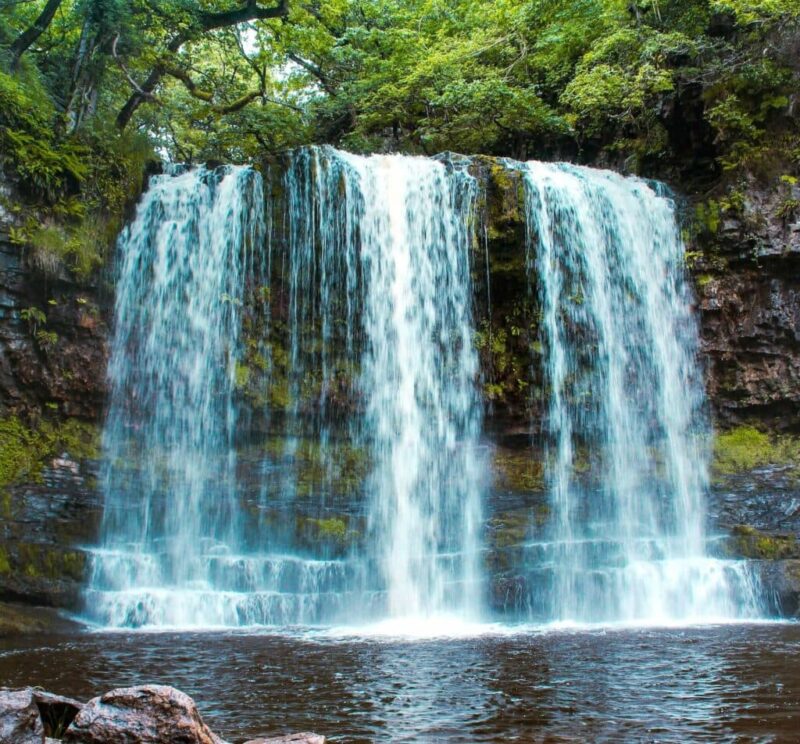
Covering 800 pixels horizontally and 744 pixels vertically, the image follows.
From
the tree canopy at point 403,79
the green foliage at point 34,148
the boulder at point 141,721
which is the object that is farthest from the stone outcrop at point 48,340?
the boulder at point 141,721

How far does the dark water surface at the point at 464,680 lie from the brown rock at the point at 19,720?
112 centimetres

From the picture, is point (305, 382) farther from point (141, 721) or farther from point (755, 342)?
point (141, 721)

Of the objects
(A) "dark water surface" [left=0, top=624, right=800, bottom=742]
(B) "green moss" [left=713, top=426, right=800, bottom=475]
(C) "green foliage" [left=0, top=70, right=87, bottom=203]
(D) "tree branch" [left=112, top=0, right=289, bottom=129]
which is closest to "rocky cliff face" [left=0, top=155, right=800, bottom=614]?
(B) "green moss" [left=713, top=426, right=800, bottom=475]

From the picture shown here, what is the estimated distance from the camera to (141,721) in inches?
142

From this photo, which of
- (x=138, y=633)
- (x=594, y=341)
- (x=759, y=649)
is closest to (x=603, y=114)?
(x=594, y=341)

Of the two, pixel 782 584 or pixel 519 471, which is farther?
pixel 519 471

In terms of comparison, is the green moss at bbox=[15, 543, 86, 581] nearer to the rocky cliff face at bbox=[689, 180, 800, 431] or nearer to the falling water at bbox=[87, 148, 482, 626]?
the falling water at bbox=[87, 148, 482, 626]

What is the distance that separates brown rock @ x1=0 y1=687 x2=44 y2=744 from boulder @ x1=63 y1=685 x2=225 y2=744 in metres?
0.16

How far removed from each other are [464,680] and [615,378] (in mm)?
8308

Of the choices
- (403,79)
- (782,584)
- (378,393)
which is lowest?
(782,584)

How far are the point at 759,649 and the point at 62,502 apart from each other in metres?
9.84

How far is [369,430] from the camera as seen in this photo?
12.5 m

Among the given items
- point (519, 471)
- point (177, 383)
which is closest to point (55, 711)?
point (177, 383)

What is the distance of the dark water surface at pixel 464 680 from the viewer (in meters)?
4.46
